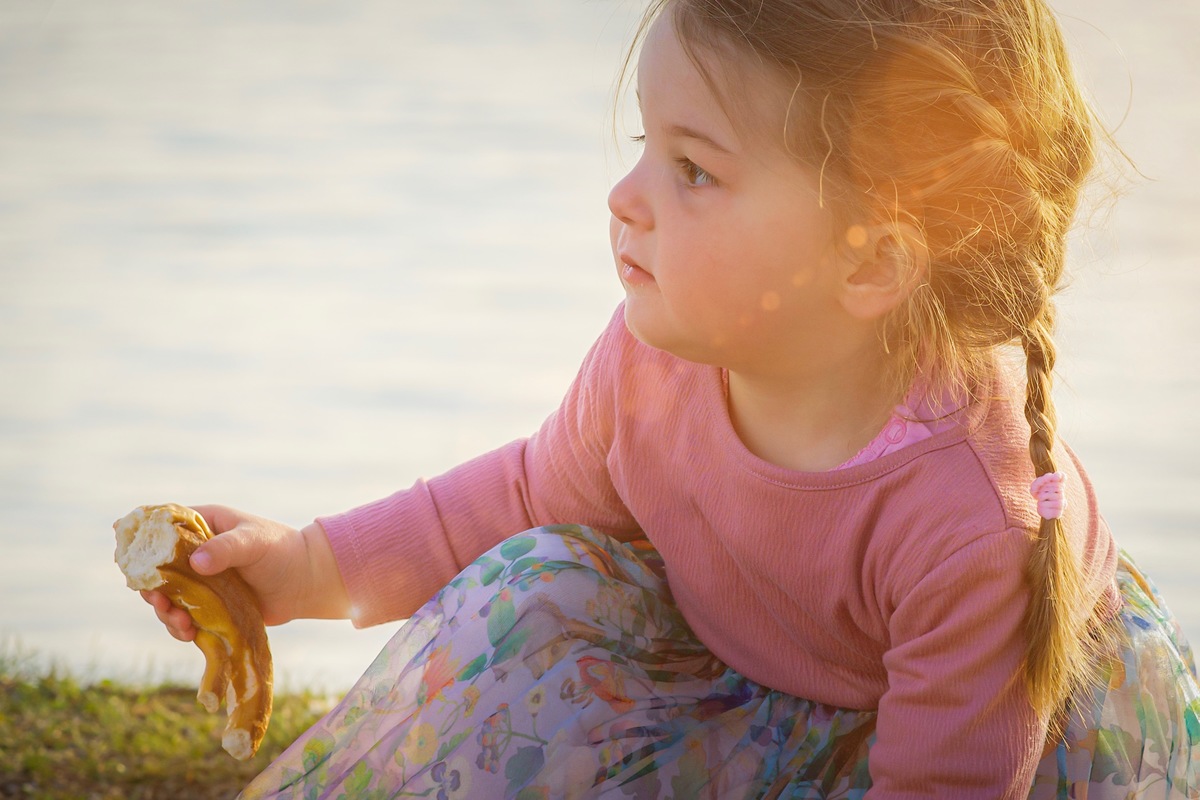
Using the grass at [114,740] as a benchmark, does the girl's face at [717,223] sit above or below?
above

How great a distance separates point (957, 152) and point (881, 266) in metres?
0.14

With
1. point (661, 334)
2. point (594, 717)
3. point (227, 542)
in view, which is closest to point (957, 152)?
point (661, 334)

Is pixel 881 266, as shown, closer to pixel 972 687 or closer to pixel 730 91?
pixel 730 91

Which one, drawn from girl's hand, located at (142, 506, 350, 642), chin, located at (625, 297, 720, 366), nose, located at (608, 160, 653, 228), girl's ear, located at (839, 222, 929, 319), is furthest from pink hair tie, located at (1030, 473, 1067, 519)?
girl's hand, located at (142, 506, 350, 642)

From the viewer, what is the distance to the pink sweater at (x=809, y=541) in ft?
3.83

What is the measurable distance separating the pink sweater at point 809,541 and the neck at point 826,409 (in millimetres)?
44

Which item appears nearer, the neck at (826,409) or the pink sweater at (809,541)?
the pink sweater at (809,541)

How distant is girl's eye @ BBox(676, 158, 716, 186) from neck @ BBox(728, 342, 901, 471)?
0.75 ft

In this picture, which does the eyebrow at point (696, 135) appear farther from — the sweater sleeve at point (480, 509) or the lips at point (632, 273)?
the sweater sleeve at point (480, 509)

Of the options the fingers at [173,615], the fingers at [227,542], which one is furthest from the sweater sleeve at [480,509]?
the fingers at [173,615]

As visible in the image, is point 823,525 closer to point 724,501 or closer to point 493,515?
point 724,501

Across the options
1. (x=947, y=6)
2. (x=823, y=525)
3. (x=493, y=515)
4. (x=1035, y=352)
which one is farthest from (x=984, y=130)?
(x=493, y=515)

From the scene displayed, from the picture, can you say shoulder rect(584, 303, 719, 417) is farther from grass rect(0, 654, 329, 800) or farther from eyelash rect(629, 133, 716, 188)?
grass rect(0, 654, 329, 800)

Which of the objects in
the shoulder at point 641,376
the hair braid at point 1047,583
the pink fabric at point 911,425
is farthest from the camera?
the shoulder at point 641,376
